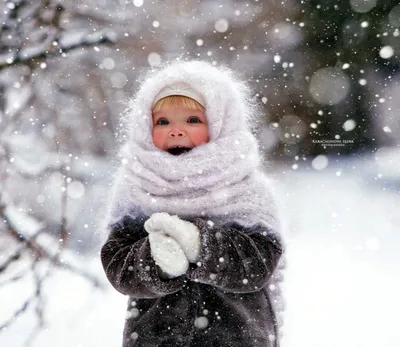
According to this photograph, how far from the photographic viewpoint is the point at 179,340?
0.77 metres

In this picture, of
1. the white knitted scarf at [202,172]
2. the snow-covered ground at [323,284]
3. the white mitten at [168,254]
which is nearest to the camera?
the white mitten at [168,254]

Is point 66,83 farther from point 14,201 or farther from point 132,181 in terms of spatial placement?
point 132,181

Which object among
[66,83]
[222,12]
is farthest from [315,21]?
[66,83]

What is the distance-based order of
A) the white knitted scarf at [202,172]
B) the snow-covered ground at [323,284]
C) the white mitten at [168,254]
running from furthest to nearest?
the snow-covered ground at [323,284], the white knitted scarf at [202,172], the white mitten at [168,254]

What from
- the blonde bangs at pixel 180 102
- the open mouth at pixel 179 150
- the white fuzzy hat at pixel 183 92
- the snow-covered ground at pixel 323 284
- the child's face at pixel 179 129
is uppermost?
the white fuzzy hat at pixel 183 92

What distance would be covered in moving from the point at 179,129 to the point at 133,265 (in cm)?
25

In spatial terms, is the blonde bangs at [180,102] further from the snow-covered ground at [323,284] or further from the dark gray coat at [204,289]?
the snow-covered ground at [323,284]

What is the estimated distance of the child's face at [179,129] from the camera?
85 centimetres

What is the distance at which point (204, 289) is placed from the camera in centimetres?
80

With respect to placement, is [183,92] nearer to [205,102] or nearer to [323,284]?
[205,102]

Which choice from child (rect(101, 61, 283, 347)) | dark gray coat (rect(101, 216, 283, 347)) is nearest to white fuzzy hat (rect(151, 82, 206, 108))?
child (rect(101, 61, 283, 347))

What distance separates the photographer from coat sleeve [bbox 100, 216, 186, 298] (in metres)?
0.70

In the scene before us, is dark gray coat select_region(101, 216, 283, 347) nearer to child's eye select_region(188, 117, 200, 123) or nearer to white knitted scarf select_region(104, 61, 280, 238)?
white knitted scarf select_region(104, 61, 280, 238)

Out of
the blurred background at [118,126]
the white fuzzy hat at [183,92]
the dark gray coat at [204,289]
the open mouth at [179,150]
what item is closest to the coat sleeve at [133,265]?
the dark gray coat at [204,289]
